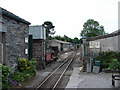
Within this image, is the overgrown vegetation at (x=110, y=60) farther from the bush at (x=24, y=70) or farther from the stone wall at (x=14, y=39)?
the stone wall at (x=14, y=39)

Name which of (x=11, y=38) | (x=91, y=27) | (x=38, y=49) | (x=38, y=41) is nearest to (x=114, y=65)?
(x=38, y=49)

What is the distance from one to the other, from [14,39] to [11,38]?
0.57m

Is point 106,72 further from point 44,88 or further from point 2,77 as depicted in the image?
point 2,77

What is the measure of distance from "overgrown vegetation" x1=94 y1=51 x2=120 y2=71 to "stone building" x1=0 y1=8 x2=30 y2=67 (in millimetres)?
7184

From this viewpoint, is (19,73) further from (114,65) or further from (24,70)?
(114,65)

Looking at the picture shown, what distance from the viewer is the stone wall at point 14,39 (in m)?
11.3

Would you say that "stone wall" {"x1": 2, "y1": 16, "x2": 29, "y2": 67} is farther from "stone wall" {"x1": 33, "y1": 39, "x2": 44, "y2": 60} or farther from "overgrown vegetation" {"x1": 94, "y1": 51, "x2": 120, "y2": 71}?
"overgrown vegetation" {"x1": 94, "y1": 51, "x2": 120, "y2": 71}

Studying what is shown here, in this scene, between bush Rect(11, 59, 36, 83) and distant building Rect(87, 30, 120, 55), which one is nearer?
bush Rect(11, 59, 36, 83)

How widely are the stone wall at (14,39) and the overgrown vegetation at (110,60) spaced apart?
7.18m

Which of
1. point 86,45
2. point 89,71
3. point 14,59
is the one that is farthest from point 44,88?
point 86,45

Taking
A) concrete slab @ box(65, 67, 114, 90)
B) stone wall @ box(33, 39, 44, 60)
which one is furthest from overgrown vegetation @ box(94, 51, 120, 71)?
stone wall @ box(33, 39, 44, 60)

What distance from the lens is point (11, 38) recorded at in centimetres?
1189

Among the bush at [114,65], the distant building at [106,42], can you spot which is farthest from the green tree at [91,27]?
the bush at [114,65]

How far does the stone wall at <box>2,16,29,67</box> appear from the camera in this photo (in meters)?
11.3
